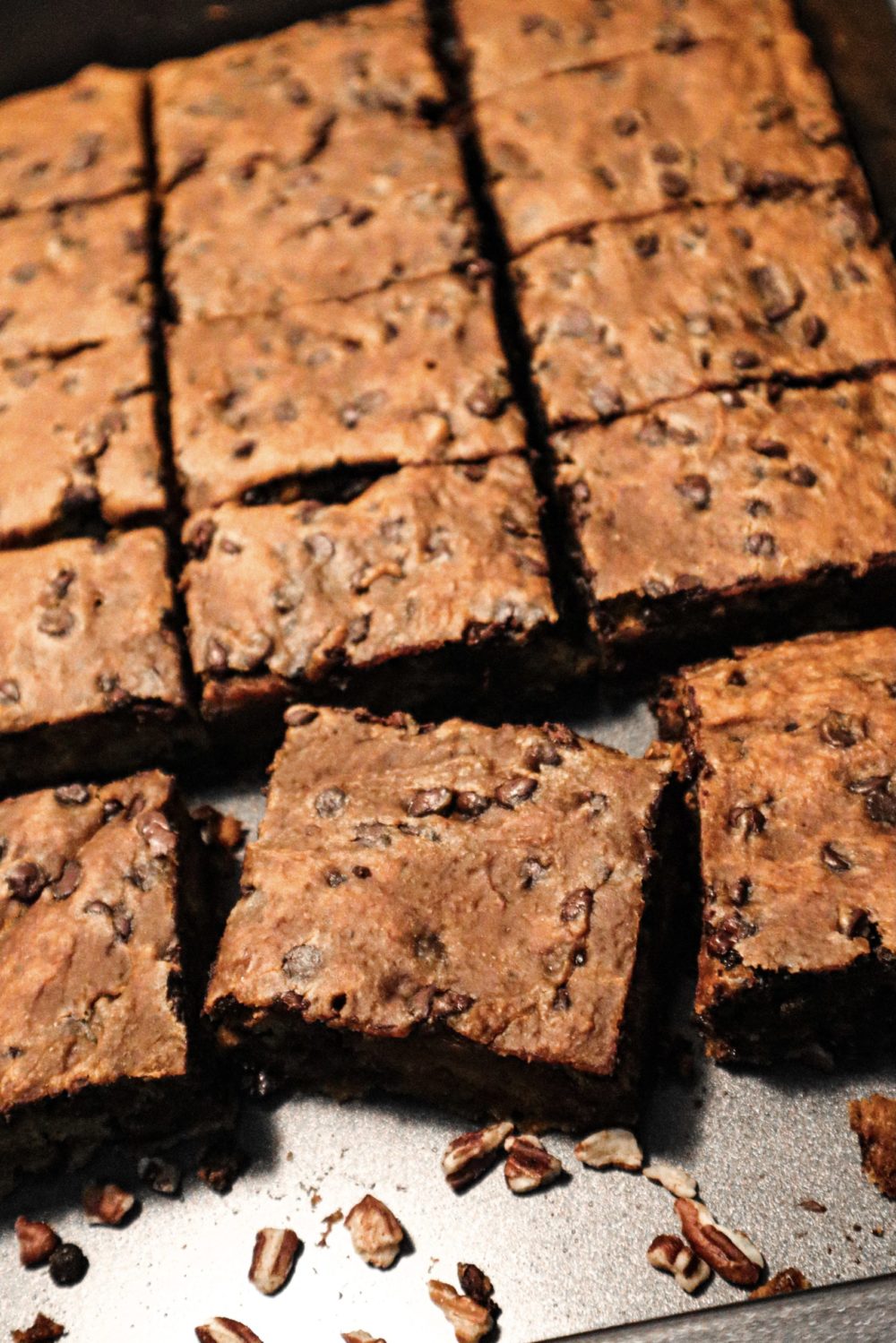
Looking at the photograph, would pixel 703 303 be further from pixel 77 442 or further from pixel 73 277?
pixel 73 277

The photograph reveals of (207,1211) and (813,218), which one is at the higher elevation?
(813,218)

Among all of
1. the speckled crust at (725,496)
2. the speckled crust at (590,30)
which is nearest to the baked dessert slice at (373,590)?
the speckled crust at (725,496)

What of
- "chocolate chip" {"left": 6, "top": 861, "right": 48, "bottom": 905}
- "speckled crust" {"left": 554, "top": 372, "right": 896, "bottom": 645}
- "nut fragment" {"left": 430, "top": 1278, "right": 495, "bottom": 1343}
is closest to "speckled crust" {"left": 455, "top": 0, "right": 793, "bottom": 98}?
"speckled crust" {"left": 554, "top": 372, "right": 896, "bottom": 645}

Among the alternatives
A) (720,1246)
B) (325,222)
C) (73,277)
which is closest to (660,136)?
(325,222)

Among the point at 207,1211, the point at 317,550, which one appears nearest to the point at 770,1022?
the point at 207,1211

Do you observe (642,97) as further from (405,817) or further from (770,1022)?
(770,1022)

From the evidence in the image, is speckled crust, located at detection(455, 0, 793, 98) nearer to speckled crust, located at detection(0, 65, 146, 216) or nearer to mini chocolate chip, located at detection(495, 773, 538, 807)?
speckled crust, located at detection(0, 65, 146, 216)

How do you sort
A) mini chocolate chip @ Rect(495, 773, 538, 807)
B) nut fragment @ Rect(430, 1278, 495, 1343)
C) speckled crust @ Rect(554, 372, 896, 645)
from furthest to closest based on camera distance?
speckled crust @ Rect(554, 372, 896, 645) → mini chocolate chip @ Rect(495, 773, 538, 807) → nut fragment @ Rect(430, 1278, 495, 1343)
